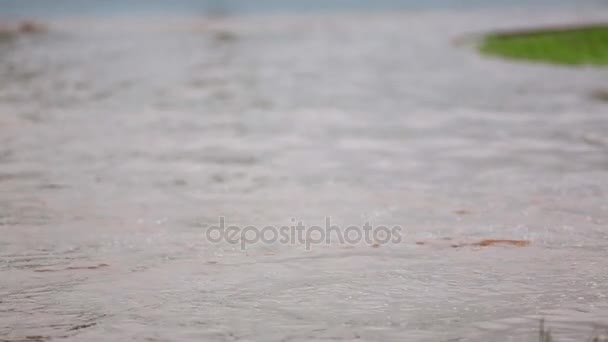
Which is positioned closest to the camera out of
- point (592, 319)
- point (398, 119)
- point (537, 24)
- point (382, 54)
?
point (592, 319)

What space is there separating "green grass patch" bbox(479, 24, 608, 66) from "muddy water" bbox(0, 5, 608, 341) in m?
0.67

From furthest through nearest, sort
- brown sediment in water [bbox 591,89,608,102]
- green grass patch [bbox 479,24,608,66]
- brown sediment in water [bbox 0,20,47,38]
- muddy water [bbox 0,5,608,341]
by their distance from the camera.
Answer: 1. brown sediment in water [bbox 0,20,47,38]
2. green grass patch [bbox 479,24,608,66]
3. brown sediment in water [bbox 591,89,608,102]
4. muddy water [bbox 0,5,608,341]

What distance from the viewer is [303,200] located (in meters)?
5.70

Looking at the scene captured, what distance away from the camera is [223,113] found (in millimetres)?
9156

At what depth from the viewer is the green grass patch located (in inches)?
503

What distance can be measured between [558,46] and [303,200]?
8829mm

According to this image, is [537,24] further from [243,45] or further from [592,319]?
[592,319]

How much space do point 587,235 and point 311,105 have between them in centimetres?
511

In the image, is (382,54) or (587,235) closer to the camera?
(587,235)

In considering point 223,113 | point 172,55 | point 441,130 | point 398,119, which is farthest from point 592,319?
point 172,55

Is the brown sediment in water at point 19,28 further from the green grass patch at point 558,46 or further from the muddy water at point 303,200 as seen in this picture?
the green grass patch at point 558,46

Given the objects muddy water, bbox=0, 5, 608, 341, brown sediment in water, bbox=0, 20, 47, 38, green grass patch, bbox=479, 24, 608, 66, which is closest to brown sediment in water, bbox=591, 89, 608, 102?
muddy water, bbox=0, 5, 608, 341

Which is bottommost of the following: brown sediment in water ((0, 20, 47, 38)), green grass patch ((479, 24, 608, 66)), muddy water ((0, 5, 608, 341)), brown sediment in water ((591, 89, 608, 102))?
muddy water ((0, 5, 608, 341))

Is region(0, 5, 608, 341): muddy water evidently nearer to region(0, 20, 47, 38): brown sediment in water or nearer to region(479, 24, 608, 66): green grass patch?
region(479, 24, 608, 66): green grass patch
